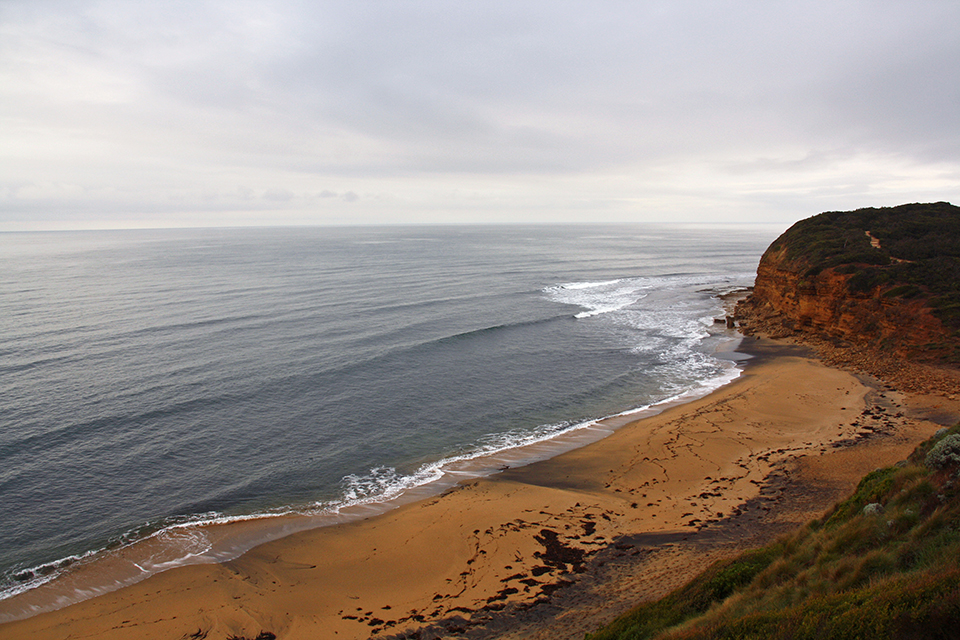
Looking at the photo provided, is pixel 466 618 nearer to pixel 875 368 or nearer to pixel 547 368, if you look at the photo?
pixel 547 368

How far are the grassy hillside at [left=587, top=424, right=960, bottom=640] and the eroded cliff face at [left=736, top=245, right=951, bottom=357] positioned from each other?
73.5ft

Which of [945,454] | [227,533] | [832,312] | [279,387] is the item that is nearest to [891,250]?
[832,312]

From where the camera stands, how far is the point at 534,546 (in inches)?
580

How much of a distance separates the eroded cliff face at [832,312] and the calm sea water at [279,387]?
4503mm

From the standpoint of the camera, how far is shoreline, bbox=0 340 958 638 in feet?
40.4

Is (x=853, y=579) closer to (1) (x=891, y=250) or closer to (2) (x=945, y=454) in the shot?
(2) (x=945, y=454)

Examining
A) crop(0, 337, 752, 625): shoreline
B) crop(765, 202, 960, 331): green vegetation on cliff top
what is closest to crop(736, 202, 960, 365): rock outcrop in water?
crop(765, 202, 960, 331): green vegetation on cliff top

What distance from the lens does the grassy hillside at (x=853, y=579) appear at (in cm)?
612

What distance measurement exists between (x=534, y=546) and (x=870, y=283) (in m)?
31.2

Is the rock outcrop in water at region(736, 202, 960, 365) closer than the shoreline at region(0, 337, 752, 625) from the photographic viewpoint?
No

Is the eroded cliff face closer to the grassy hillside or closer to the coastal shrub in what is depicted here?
the grassy hillside

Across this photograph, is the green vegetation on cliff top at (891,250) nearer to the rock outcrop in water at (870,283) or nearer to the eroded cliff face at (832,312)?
the rock outcrop in water at (870,283)

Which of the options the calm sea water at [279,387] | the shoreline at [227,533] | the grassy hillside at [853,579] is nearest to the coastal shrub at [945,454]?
the grassy hillside at [853,579]

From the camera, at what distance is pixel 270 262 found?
93750 millimetres
